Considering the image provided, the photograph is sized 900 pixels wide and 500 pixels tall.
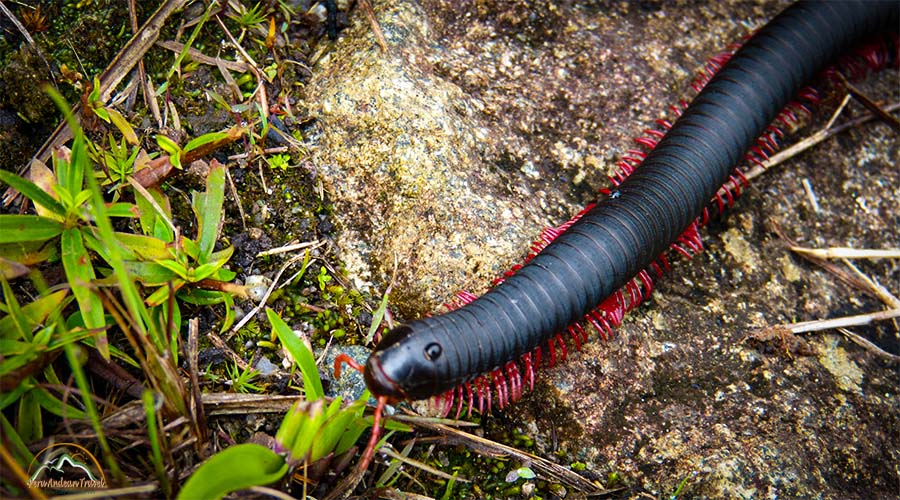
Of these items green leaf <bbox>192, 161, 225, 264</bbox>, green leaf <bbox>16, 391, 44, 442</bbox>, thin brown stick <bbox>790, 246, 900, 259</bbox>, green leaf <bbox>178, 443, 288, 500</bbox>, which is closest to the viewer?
green leaf <bbox>178, 443, 288, 500</bbox>

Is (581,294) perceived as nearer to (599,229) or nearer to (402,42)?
(599,229)

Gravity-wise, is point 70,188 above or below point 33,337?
above

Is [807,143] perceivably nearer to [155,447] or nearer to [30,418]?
[155,447]

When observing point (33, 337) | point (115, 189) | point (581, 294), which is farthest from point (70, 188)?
point (581, 294)

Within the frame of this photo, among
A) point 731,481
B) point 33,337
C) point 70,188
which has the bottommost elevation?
point 731,481

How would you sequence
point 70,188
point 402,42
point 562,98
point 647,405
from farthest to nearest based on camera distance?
point 562,98
point 402,42
point 647,405
point 70,188

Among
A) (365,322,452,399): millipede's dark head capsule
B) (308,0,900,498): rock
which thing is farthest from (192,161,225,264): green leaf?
(365,322,452,399): millipede's dark head capsule

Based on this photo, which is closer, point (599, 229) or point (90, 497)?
point (90, 497)

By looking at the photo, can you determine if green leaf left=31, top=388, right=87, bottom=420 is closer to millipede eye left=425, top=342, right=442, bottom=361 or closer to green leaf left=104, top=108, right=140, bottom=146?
green leaf left=104, top=108, right=140, bottom=146
